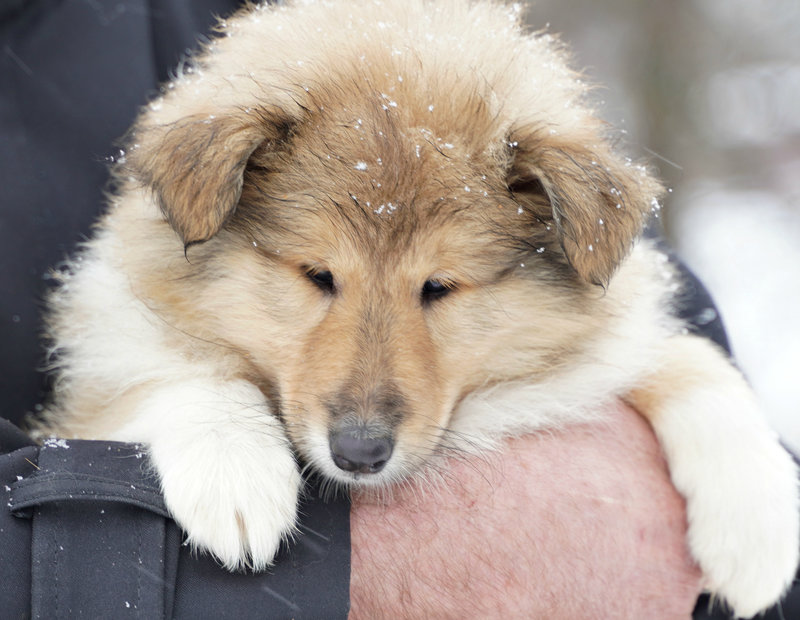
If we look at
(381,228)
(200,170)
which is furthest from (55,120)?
(381,228)

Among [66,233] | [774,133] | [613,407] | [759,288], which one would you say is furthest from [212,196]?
[774,133]

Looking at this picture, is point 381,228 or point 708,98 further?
point 708,98

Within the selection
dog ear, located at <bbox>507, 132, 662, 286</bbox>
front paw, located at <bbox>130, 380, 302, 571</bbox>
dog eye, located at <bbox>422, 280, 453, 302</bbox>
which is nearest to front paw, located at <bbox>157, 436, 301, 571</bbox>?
front paw, located at <bbox>130, 380, 302, 571</bbox>

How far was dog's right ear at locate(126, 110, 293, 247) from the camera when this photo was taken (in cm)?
213

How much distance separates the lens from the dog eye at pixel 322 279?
234cm

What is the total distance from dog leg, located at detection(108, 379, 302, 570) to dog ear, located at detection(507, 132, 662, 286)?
997 millimetres

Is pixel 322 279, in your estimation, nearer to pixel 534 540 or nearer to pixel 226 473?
pixel 226 473

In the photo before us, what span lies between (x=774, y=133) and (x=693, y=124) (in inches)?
40.2

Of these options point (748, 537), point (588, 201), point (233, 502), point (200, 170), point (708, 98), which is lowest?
point (708, 98)

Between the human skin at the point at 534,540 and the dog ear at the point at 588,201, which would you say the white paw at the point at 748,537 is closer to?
the human skin at the point at 534,540

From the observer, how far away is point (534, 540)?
230cm

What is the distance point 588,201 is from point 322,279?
80 centimetres

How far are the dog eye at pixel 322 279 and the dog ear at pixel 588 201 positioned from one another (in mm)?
651

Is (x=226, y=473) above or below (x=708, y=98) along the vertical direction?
above
